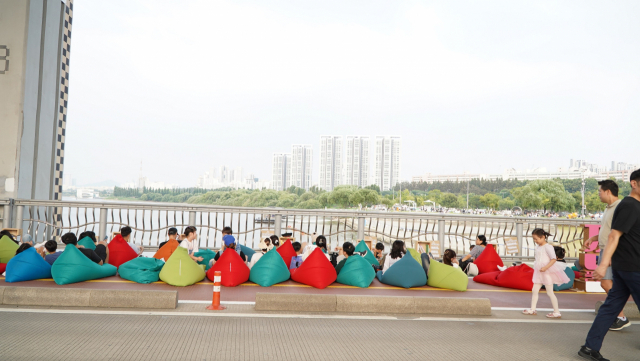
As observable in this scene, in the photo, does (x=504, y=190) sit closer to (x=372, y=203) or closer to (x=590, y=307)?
(x=372, y=203)

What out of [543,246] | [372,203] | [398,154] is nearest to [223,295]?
[543,246]

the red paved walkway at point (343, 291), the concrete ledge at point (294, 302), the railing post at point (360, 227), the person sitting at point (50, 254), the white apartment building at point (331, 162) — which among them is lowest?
the red paved walkway at point (343, 291)

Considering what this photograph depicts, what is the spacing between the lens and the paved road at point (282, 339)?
4309 mm

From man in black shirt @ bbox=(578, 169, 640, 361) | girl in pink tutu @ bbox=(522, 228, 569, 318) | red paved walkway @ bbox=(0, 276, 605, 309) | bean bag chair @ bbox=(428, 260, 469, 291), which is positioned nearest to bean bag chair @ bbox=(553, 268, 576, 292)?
red paved walkway @ bbox=(0, 276, 605, 309)

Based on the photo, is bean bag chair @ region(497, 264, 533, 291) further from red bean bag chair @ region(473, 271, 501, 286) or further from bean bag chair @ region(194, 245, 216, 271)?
bean bag chair @ region(194, 245, 216, 271)

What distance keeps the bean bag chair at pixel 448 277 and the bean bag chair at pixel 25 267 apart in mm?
6945

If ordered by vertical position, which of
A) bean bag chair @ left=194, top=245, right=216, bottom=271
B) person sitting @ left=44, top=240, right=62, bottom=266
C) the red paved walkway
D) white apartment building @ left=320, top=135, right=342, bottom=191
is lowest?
the red paved walkway

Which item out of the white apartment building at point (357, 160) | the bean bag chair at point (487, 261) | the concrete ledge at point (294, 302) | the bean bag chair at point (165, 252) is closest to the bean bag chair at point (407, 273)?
the concrete ledge at point (294, 302)

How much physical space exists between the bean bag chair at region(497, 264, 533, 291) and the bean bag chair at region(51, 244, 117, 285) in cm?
779

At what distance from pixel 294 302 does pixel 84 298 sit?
9.62 feet

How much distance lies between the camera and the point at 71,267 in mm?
7035

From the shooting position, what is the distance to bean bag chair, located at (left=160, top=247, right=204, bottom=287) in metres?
7.48

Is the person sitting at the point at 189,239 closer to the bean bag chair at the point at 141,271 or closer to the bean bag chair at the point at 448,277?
the bean bag chair at the point at 141,271

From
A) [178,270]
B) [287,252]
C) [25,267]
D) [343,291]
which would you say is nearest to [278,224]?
[287,252]
